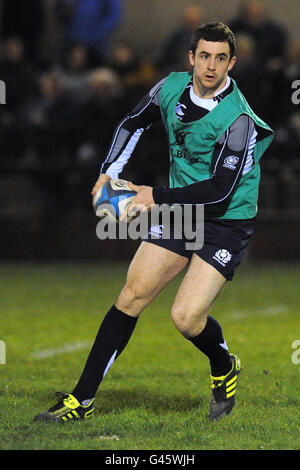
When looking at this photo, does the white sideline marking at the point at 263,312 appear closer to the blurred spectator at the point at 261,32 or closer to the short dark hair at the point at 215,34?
the short dark hair at the point at 215,34

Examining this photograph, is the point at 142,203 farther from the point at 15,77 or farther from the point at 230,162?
the point at 15,77

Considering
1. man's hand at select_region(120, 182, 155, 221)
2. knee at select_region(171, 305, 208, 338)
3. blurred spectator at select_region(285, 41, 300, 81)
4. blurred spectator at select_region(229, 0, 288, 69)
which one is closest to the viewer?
man's hand at select_region(120, 182, 155, 221)

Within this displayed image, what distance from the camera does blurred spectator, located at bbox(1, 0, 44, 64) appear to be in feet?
51.6

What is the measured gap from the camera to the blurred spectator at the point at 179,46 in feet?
46.4

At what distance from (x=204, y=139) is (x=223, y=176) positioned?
27cm

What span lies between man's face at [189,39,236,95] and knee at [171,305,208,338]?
4.05 feet

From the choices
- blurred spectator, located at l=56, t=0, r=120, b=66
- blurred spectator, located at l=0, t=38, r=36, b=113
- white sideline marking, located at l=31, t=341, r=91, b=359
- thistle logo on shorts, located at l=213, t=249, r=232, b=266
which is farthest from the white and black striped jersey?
blurred spectator, located at l=56, t=0, r=120, b=66

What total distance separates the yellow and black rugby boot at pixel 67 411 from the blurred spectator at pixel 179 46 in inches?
370

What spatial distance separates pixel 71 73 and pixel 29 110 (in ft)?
3.43

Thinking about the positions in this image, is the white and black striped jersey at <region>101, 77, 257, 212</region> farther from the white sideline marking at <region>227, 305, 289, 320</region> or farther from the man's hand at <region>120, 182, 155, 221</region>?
the white sideline marking at <region>227, 305, 289, 320</region>

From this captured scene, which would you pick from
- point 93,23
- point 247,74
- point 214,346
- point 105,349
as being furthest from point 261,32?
point 105,349

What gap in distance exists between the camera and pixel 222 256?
5312 mm

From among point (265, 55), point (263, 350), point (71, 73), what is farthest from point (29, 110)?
point (263, 350)
